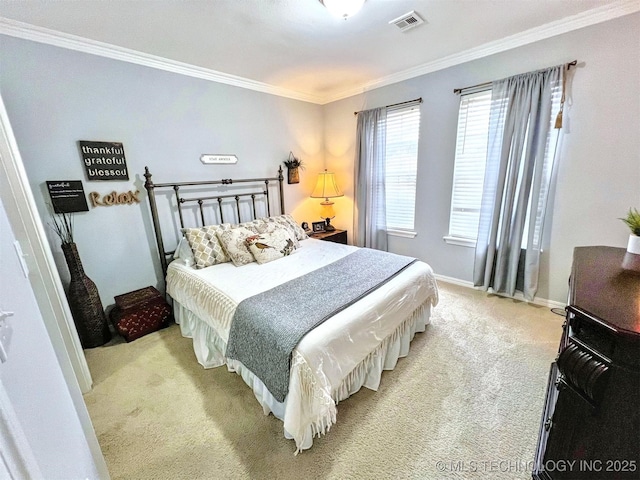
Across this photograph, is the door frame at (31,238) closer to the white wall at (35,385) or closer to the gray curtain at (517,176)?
the white wall at (35,385)

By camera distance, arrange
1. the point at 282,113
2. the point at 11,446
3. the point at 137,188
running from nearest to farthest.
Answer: the point at 11,446
the point at 137,188
the point at 282,113

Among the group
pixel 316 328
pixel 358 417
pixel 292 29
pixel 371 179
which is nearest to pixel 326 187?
pixel 371 179

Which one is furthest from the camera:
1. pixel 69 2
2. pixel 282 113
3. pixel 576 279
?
pixel 282 113

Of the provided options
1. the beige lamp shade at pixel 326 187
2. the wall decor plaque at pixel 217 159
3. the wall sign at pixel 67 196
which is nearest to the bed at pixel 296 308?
the wall decor plaque at pixel 217 159

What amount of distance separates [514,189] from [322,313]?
7.78 ft

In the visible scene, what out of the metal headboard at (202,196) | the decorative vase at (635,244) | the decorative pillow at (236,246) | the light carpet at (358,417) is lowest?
the light carpet at (358,417)

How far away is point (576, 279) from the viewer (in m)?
1.16

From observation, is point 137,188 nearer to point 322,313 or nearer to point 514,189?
point 322,313

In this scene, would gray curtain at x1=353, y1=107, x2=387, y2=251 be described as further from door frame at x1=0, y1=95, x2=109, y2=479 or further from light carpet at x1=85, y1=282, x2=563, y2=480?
door frame at x1=0, y1=95, x2=109, y2=479

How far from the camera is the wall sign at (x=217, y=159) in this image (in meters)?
2.82

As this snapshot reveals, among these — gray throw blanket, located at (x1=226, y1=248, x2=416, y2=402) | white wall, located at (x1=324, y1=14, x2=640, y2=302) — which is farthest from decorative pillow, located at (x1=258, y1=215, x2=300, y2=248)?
white wall, located at (x1=324, y1=14, x2=640, y2=302)

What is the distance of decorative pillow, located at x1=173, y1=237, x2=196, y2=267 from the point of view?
2363mm

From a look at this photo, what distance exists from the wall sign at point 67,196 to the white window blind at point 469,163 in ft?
12.2

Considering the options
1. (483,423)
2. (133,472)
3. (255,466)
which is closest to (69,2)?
(133,472)
